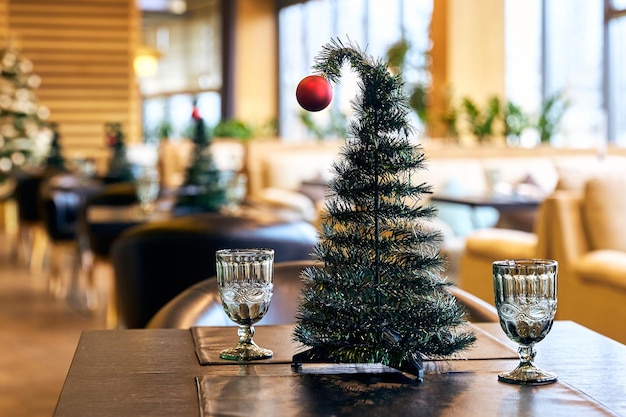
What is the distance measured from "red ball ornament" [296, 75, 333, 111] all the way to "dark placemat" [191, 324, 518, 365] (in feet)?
1.15

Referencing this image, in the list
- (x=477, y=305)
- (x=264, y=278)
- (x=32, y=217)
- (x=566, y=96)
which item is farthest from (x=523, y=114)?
(x=264, y=278)

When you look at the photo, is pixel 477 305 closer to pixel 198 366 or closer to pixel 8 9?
pixel 198 366

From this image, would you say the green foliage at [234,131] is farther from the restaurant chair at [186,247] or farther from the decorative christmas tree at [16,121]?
the restaurant chair at [186,247]

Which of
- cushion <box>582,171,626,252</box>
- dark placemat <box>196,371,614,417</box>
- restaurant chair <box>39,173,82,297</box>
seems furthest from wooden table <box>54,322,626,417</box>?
restaurant chair <box>39,173,82,297</box>

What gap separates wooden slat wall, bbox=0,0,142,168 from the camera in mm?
14102

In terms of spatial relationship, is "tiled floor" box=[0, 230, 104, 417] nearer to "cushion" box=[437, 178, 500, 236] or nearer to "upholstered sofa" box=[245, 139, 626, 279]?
"upholstered sofa" box=[245, 139, 626, 279]

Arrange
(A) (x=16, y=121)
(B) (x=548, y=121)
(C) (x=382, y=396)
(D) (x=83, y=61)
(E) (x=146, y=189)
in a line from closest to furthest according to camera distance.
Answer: (C) (x=382, y=396) → (E) (x=146, y=189) → (B) (x=548, y=121) → (A) (x=16, y=121) → (D) (x=83, y=61)

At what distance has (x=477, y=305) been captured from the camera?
78.5 inches

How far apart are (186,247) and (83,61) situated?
1195 cm

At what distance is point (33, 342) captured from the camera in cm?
540

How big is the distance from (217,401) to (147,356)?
29cm

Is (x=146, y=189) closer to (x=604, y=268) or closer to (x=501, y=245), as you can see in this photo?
(x=501, y=245)

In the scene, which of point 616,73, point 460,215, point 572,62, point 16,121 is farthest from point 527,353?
point 16,121

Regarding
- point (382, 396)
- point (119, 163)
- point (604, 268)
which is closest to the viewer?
point (382, 396)
